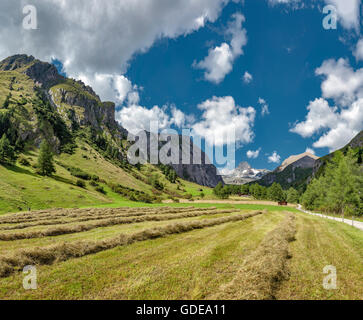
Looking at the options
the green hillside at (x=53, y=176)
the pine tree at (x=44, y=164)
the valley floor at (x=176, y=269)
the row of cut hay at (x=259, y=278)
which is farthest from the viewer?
the pine tree at (x=44, y=164)

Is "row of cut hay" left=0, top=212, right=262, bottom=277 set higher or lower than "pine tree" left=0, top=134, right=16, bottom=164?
lower

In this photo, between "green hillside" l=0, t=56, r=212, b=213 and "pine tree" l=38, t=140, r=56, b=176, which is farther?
"pine tree" l=38, t=140, r=56, b=176

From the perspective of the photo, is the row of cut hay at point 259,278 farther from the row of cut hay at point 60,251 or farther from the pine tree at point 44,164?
the pine tree at point 44,164

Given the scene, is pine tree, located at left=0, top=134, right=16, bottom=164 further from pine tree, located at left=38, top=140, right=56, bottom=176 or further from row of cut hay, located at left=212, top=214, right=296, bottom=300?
row of cut hay, located at left=212, top=214, right=296, bottom=300

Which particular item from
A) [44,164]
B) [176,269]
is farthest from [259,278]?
[44,164]

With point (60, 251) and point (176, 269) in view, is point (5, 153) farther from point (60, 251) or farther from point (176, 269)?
point (176, 269)

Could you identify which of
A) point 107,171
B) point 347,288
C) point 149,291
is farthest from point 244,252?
point 107,171

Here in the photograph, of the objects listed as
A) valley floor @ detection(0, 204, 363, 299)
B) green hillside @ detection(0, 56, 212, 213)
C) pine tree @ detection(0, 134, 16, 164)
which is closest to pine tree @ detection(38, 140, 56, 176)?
green hillside @ detection(0, 56, 212, 213)

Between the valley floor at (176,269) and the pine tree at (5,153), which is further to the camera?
the pine tree at (5,153)

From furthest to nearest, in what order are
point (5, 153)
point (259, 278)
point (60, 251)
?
point (5, 153) < point (60, 251) < point (259, 278)

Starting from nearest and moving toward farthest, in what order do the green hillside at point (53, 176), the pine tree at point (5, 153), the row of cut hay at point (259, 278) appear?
the row of cut hay at point (259, 278) → the green hillside at point (53, 176) → the pine tree at point (5, 153)

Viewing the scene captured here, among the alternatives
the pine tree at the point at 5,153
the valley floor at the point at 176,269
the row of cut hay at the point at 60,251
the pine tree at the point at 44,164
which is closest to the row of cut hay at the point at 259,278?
the valley floor at the point at 176,269

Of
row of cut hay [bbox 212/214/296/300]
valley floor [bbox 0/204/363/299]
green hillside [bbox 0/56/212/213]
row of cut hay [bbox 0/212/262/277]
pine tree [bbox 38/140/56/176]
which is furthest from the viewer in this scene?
pine tree [bbox 38/140/56/176]
